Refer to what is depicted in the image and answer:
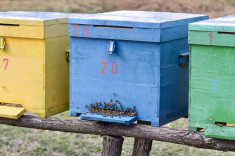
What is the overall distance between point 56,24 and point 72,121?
732mm

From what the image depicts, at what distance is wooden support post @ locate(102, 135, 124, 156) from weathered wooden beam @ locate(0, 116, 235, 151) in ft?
0.40

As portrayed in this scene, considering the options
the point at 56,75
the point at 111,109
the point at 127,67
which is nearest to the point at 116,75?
the point at 127,67

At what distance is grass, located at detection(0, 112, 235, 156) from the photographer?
5500 millimetres

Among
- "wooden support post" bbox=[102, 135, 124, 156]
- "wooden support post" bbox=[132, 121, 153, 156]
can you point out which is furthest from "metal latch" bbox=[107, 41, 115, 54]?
"wooden support post" bbox=[132, 121, 153, 156]

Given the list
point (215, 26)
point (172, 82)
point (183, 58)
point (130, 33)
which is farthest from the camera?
point (183, 58)

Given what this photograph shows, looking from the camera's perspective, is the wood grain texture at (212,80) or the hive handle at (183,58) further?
the hive handle at (183,58)

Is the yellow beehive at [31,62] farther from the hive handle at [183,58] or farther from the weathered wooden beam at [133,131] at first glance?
A: the hive handle at [183,58]

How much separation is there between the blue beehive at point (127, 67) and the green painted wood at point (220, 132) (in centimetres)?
36

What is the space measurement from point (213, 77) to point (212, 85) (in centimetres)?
5

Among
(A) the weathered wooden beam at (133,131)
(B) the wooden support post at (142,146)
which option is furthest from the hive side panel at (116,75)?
(B) the wooden support post at (142,146)

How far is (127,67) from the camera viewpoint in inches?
122

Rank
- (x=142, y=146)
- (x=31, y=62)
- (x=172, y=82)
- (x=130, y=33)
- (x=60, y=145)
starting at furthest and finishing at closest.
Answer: (x=60, y=145)
(x=142, y=146)
(x=31, y=62)
(x=172, y=82)
(x=130, y=33)

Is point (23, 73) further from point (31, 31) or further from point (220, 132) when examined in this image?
point (220, 132)

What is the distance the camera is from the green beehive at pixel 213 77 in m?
2.81
